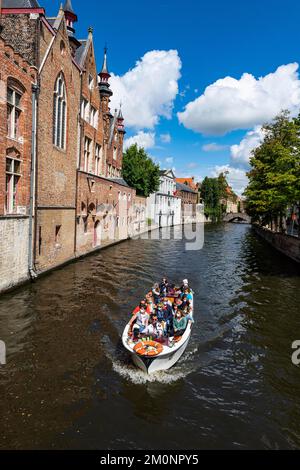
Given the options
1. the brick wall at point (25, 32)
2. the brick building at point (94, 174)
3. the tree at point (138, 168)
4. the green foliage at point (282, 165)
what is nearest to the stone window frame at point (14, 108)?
the brick wall at point (25, 32)

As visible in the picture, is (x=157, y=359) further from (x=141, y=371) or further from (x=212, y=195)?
(x=212, y=195)

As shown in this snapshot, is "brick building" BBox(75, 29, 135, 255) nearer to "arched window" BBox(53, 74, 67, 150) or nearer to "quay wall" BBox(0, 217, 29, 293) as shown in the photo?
"arched window" BBox(53, 74, 67, 150)

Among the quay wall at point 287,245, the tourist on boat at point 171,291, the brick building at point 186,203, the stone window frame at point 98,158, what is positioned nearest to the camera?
the tourist on boat at point 171,291

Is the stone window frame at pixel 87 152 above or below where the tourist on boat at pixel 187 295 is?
above

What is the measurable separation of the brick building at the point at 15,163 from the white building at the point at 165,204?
42.7 meters

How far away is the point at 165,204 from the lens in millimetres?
74000

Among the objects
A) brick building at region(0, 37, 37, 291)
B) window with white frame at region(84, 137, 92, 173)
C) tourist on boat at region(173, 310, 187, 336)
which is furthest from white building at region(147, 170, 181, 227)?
tourist on boat at region(173, 310, 187, 336)

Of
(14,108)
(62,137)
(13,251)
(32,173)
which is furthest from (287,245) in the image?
(14,108)

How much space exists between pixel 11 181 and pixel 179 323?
10248mm

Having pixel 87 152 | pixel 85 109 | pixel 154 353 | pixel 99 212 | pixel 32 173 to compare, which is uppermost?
pixel 85 109

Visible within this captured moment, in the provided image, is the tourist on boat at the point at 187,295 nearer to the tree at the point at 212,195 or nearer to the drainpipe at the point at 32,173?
the drainpipe at the point at 32,173

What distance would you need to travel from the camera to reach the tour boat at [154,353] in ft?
29.3

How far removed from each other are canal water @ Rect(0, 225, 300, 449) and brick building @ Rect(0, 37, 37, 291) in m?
1.64
